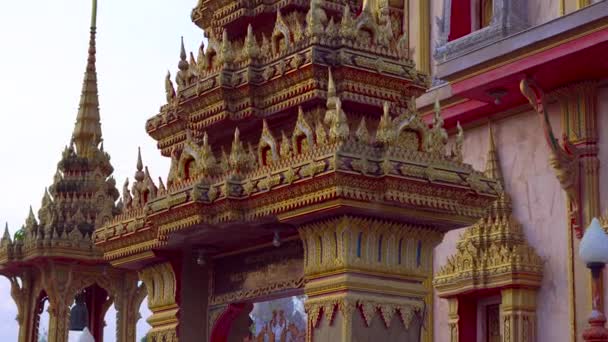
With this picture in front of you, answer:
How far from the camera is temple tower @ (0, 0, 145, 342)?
20.5m

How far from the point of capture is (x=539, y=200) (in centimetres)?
1783

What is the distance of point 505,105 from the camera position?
18.3 m

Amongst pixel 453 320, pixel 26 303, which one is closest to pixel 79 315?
pixel 26 303

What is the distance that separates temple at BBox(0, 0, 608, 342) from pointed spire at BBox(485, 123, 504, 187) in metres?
0.04

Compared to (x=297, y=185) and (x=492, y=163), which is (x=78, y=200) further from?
(x=297, y=185)

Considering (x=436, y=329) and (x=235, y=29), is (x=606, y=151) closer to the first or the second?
(x=436, y=329)

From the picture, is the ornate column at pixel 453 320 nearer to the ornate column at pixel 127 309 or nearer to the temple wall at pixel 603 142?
the temple wall at pixel 603 142

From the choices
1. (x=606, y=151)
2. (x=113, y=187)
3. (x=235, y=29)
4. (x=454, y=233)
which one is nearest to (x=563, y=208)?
(x=606, y=151)

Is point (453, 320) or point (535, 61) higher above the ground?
point (535, 61)

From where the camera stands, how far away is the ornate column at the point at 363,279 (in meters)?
11.6

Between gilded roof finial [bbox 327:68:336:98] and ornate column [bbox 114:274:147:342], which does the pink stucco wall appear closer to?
ornate column [bbox 114:274:147:342]

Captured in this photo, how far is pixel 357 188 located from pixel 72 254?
33.3 ft

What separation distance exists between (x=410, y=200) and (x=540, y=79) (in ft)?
19.9

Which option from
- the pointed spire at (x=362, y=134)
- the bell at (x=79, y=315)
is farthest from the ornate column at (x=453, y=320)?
the pointed spire at (x=362, y=134)
